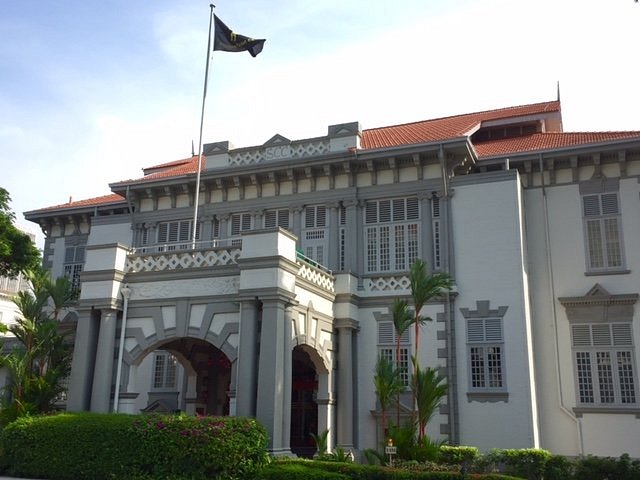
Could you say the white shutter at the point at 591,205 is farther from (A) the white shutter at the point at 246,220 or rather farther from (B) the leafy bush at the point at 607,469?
(A) the white shutter at the point at 246,220

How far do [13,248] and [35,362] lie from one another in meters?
7.22

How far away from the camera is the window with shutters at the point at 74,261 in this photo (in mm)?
25844

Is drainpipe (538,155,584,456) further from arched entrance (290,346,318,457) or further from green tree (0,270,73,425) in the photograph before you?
green tree (0,270,73,425)

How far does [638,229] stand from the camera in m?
19.3

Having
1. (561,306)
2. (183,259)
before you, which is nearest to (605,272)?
(561,306)

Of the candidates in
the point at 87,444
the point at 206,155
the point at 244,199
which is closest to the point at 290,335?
the point at 87,444

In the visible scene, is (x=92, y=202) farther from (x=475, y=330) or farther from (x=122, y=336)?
(x=475, y=330)

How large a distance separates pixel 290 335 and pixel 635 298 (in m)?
10.2

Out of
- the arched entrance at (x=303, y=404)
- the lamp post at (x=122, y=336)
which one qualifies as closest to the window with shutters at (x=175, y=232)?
the lamp post at (x=122, y=336)

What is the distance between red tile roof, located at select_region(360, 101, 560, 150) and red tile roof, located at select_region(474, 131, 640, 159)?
1.02 metres

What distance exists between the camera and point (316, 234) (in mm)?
21859

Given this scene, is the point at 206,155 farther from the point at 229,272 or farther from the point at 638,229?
the point at 638,229

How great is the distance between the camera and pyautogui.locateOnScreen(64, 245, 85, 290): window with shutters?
25.8 metres

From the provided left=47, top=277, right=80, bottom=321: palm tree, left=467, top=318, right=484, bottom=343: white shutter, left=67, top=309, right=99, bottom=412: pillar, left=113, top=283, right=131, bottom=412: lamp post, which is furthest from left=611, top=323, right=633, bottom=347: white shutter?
left=47, top=277, right=80, bottom=321: palm tree
